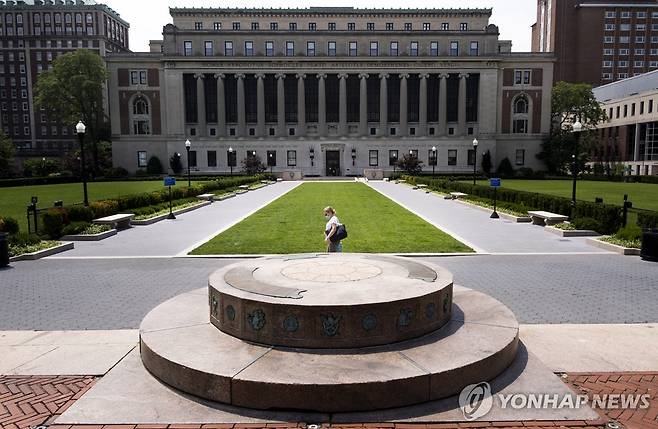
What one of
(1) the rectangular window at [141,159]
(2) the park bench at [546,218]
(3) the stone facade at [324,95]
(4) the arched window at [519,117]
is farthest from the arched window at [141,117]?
(2) the park bench at [546,218]

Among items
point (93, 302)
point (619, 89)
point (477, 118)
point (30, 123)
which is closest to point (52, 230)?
point (93, 302)

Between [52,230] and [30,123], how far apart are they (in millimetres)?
123163

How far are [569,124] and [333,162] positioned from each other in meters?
44.5

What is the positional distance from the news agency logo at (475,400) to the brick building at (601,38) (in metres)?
121

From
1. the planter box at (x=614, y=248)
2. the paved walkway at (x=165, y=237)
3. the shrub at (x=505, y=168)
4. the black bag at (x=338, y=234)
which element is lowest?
the paved walkway at (x=165, y=237)

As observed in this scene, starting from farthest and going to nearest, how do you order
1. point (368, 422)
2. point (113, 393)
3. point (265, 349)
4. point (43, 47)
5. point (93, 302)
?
1. point (43, 47)
2. point (93, 302)
3. point (265, 349)
4. point (113, 393)
5. point (368, 422)

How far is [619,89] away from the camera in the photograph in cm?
9819

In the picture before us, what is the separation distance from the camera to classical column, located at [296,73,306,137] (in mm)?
85125

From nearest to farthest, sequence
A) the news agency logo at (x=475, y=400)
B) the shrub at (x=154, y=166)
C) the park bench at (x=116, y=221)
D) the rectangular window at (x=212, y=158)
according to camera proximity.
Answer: the news agency logo at (x=475, y=400) → the park bench at (x=116, y=221) → the shrub at (x=154, y=166) → the rectangular window at (x=212, y=158)

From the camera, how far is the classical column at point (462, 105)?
275 feet

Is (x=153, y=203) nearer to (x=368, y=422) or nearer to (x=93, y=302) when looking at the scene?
(x=93, y=302)

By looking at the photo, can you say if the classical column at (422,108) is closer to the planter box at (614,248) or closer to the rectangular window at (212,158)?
the rectangular window at (212,158)

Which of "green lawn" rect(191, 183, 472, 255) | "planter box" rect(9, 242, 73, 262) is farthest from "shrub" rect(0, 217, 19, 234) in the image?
"green lawn" rect(191, 183, 472, 255)

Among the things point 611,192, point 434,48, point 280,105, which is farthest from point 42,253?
point 434,48
